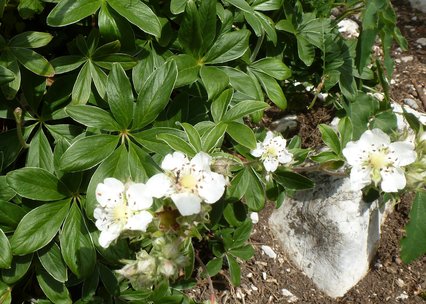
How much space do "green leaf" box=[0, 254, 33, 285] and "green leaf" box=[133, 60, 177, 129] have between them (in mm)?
555

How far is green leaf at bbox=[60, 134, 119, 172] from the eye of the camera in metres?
1.39

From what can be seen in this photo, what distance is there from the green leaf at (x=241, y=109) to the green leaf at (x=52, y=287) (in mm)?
713

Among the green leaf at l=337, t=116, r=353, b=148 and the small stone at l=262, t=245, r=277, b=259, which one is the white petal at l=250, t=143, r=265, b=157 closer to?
the green leaf at l=337, t=116, r=353, b=148

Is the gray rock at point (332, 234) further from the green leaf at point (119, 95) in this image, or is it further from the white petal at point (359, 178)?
the green leaf at point (119, 95)

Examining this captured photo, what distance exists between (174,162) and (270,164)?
1.78 ft

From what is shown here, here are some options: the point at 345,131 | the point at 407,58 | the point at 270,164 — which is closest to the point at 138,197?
the point at 270,164

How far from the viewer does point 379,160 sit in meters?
1.40

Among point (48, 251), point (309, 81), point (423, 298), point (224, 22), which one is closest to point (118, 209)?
point (48, 251)

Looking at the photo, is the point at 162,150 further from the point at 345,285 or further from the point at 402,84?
the point at 402,84

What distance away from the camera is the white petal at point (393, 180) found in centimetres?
135

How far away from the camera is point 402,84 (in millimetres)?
2887

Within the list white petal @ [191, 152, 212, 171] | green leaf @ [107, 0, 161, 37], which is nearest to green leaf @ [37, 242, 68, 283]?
white petal @ [191, 152, 212, 171]

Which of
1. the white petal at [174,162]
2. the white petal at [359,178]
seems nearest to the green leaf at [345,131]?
the white petal at [359,178]

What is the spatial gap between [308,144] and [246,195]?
790mm
